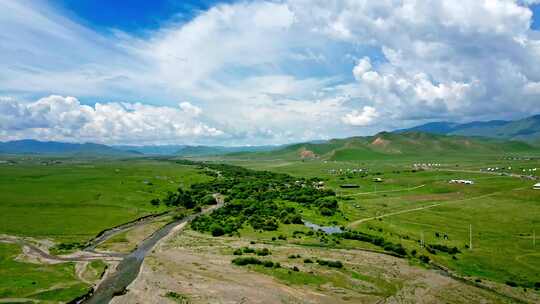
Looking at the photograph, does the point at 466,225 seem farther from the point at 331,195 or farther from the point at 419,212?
the point at 331,195

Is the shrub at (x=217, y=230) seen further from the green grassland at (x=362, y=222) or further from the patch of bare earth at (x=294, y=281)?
the patch of bare earth at (x=294, y=281)

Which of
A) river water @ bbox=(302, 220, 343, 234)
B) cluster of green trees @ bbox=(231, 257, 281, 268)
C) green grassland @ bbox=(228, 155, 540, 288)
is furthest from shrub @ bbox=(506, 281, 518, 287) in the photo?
river water @ bbox=(302, 220, 343, 234)

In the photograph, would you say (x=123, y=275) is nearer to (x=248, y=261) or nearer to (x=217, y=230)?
(x=248, y=261)

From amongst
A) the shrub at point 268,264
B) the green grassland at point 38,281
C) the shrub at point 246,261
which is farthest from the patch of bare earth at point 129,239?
the shrub at point 268,264

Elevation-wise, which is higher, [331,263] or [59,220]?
[59,220]

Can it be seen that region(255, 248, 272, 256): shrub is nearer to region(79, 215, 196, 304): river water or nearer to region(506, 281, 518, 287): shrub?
region(79, 215, 196, 304): river water

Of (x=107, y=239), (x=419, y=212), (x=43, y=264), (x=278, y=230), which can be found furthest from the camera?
(x=419, y=212)

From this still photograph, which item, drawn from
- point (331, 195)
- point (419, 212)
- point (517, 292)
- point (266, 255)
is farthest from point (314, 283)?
point (331, 195)

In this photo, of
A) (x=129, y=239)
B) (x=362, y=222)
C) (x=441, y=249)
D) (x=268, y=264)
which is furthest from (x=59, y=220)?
(x=441, y=249)
